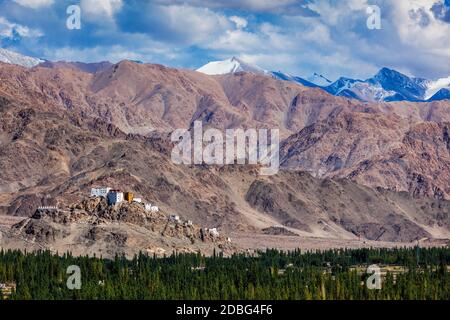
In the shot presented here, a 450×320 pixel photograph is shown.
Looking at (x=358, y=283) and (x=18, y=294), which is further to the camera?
(x=358, y=283)
